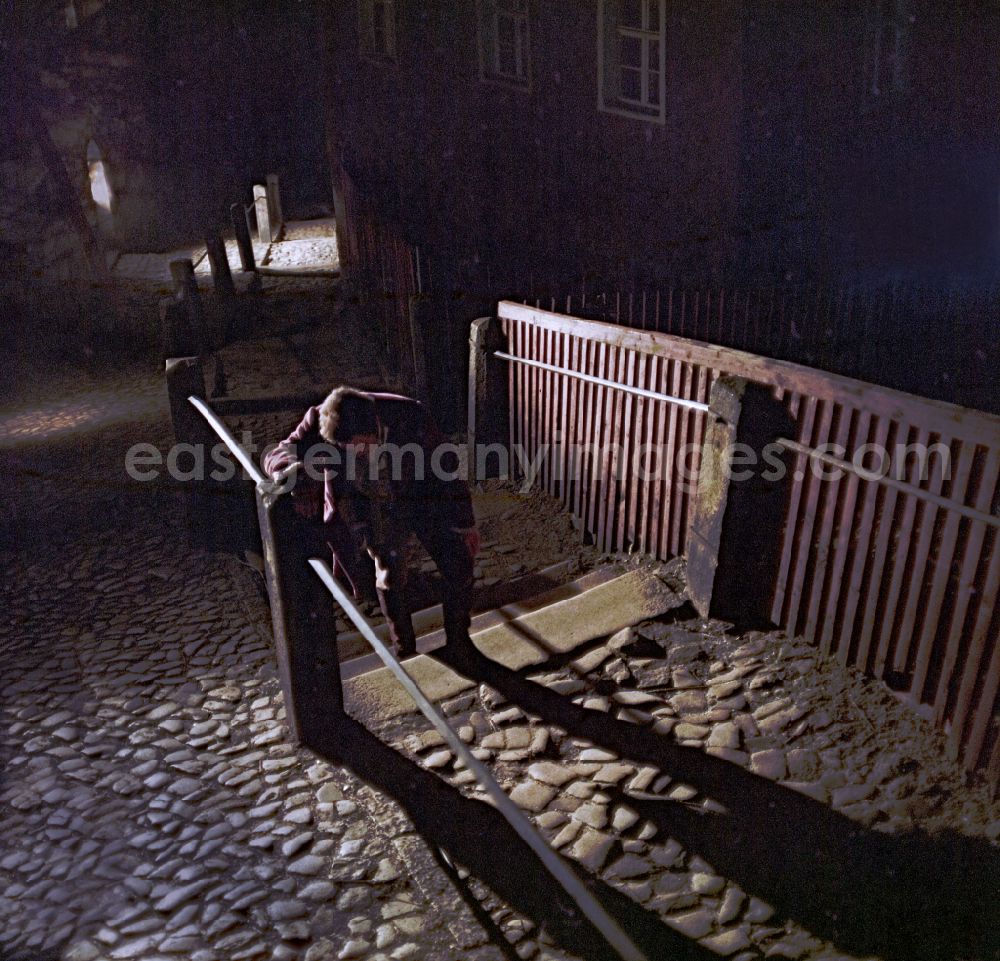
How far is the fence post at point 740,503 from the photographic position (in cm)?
482

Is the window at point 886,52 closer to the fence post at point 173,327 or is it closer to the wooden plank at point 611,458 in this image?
A: the wooden plank at point 611,458

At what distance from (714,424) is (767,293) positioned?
15.6 ft

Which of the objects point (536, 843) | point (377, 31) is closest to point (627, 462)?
point (536, 843)

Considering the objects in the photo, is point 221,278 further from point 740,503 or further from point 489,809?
point 489,809

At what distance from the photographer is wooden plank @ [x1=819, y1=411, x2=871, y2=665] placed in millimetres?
4348

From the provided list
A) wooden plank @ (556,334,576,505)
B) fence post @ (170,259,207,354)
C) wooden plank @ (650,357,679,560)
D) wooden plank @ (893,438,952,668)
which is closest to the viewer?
wooden plank @ (893,438,952,668)

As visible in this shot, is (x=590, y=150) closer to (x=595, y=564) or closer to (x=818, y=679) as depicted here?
(x=595, y=564)

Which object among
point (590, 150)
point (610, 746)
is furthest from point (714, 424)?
point (590, 150)

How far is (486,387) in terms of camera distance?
7.44 meters

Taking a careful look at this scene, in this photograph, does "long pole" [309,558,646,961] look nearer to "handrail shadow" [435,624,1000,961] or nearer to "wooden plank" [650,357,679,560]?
"handrail shadow" [435,624,1000,961]

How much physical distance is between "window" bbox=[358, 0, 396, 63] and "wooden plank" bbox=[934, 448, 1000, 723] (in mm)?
13467

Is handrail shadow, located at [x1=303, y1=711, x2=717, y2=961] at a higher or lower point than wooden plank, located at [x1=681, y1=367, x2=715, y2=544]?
lower

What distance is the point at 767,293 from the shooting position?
30.2 ft

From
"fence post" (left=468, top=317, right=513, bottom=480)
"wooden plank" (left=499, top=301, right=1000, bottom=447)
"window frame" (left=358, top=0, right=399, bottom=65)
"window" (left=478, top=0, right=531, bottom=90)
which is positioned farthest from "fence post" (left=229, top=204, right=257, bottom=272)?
"wooden plank" (left=499, top=301, right=1000, bottom=447)
